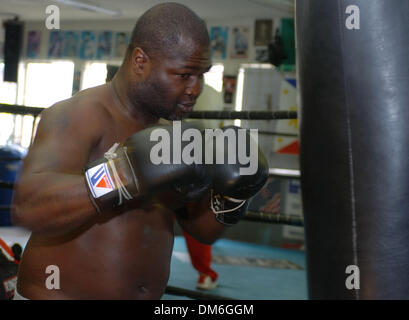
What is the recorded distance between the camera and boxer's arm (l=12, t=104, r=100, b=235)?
979 millimetres

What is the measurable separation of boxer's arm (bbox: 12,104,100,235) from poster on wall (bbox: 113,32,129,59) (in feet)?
24.0

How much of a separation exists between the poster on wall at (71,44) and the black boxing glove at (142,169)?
8008 millimetres

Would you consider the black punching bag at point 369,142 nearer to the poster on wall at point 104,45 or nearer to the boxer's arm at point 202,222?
the boxer's arm at point 202,222

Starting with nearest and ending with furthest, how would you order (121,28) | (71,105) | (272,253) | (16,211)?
(16,211)
(71,105)
(272,253)
(121,28)

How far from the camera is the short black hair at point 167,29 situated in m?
1.14

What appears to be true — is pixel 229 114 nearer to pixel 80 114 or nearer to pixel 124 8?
pixel 80 114

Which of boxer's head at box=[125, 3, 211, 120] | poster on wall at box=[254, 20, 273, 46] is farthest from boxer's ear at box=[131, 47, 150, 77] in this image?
poster on wall at box=[254, 20, 273, 46]

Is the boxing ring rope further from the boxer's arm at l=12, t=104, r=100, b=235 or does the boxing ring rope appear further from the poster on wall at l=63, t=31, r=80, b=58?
the poster on wall at l=63, t=31, r=80, b=58

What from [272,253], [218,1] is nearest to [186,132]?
[272,253]

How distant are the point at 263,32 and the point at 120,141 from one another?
630 cm

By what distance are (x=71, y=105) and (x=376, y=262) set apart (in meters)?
0.73

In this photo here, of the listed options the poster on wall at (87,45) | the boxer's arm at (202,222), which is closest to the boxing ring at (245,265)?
the boxer's arm at (202,222)

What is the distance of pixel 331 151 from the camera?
3.90ft
